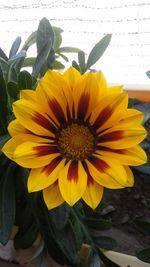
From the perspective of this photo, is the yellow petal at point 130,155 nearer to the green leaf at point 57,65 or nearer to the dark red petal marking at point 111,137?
the dark red petal marking at point 111,137

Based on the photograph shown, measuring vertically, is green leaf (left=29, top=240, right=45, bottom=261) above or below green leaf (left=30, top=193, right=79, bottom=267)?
below

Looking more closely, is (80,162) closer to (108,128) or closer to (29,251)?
(108,128)

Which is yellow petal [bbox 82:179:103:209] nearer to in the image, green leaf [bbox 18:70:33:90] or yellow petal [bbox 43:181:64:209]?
yellow petal [bbox 43:181:64:209]

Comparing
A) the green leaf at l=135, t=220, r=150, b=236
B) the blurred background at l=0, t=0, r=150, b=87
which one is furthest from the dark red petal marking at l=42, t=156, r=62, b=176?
the blurred background at l=0, t=0, r=150, b=87

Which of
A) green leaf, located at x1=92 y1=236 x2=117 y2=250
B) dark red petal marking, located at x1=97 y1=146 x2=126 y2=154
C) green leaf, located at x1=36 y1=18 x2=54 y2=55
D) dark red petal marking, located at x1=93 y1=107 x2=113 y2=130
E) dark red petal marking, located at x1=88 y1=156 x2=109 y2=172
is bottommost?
green leaf, located at x1=92 y1=236 x2=117 y2=250

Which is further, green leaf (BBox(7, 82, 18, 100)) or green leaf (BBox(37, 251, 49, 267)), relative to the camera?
green leaf (BBox(37, 251, 49, 267))

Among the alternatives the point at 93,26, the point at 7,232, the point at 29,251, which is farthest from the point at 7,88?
the point at 93,26

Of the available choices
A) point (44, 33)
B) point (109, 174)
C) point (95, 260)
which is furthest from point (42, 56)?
point (95, 260)
